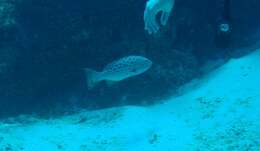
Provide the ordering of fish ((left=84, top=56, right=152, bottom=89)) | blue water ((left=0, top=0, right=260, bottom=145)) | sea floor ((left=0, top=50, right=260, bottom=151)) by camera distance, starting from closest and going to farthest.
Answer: sea floor ((left=0, top=50, right=260, bottom=151))
fish ((left=84, top=56, right=152, bottom=89))
blue water ((left=0, top=0, right=260, bottom=145))

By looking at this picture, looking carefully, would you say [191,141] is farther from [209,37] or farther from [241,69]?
[209,37]

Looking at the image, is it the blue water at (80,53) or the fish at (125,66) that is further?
the blue water at (80,53)

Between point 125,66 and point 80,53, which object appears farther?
point 80,53

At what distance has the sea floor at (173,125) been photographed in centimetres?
533

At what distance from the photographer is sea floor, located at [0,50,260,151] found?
5332mm

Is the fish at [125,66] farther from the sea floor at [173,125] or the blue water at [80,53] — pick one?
the blue water at [80,53]

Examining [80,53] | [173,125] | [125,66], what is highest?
[80,53]

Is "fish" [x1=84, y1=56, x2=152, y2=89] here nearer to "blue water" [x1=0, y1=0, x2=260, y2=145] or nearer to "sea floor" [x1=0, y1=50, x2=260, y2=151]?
"sea floor" [x1=0, y1=50, x2=260, y2=151]

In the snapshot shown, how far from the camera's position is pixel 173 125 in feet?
20.0

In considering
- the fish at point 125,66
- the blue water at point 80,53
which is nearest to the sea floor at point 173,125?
the blue water at point 80,53

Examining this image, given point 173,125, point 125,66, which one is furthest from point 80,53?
point 173,125

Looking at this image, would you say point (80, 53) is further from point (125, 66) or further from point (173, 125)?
point (173, 125)

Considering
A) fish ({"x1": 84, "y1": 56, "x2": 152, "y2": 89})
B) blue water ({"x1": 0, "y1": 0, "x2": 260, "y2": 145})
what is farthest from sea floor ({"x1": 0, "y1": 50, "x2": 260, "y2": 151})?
fish ({"x1": 84, "y1": 56, "x2": 152, "y2": 89})

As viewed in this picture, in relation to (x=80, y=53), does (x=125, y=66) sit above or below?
below
